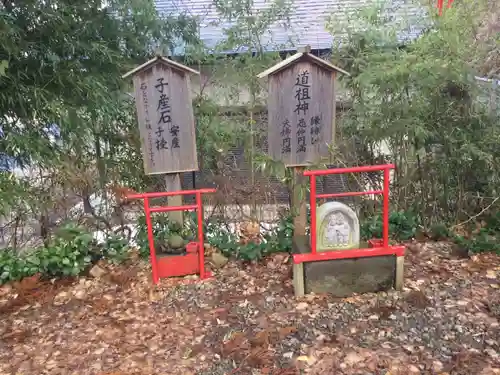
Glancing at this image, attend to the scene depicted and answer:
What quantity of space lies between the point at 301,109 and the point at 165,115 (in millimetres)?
1220

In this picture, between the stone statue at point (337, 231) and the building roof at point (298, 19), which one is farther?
the building roof at point (298, 19)

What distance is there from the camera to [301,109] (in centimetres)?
365

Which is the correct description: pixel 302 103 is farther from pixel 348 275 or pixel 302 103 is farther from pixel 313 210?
pixel 348 275

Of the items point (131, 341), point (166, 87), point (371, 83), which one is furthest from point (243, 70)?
point (131, 341)

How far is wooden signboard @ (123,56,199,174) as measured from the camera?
371 cm

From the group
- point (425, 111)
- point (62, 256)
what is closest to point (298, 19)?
point (425, 111)

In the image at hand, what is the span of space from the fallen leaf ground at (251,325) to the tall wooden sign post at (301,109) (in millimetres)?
1124

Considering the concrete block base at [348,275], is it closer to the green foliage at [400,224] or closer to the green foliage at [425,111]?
the green foliage at [400,224]

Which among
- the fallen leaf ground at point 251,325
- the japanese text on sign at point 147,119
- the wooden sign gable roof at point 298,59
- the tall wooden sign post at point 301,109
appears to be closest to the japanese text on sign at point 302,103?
the tall wooden sign post at point 301,109

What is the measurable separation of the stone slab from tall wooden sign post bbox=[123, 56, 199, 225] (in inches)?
57.1

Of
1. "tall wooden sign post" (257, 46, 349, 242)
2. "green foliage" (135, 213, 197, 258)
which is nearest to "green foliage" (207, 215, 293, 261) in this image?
"green foliage" (135, 213, 197, 258)

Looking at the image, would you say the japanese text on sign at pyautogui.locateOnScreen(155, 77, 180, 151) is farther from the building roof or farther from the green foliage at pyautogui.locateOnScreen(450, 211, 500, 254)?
the green foliage at pyautogui.locateOnScreen(450, 211, 500, 254)

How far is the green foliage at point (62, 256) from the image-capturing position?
155 inches

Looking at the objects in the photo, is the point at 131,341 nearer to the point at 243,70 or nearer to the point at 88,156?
the point at 88,156
